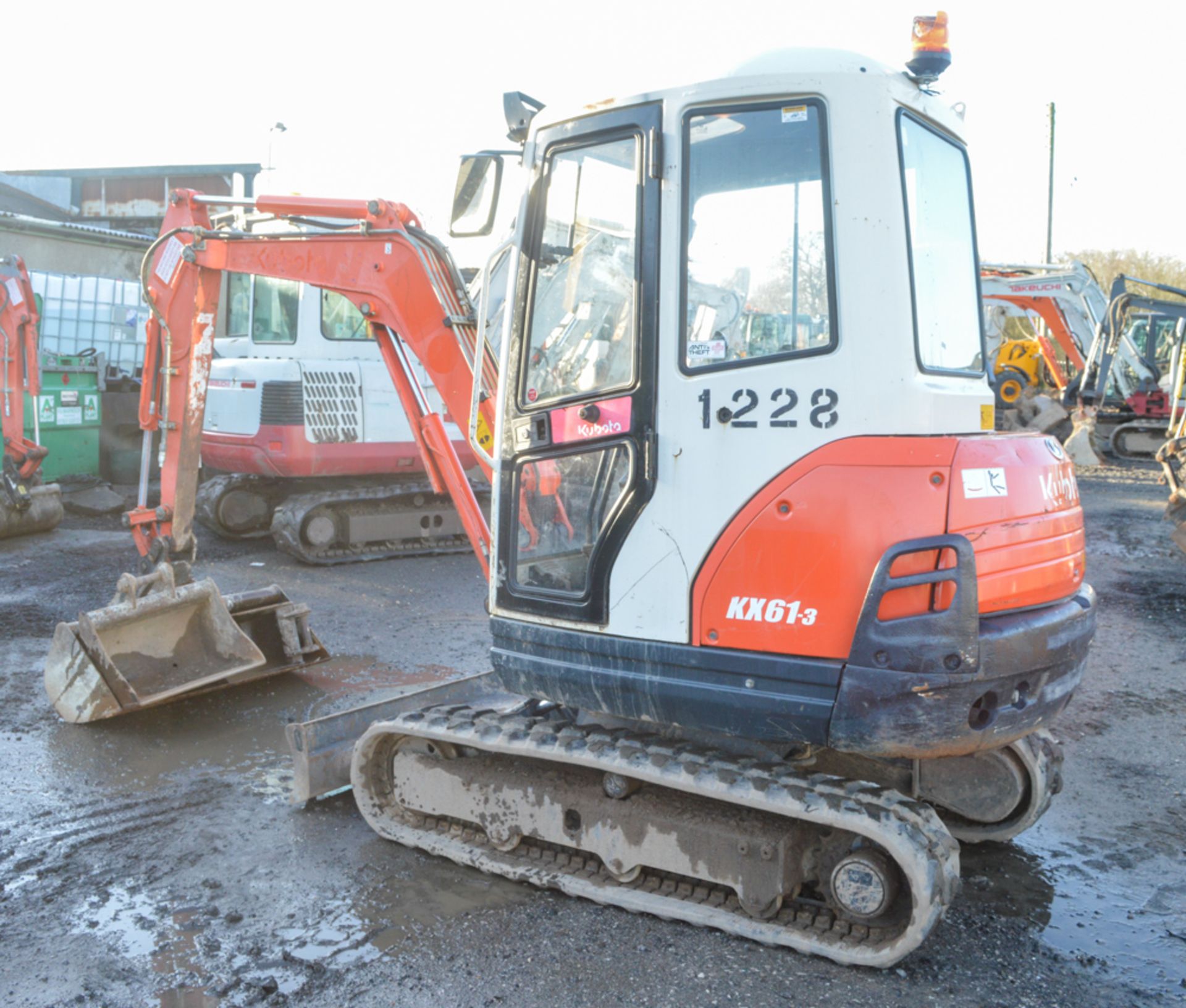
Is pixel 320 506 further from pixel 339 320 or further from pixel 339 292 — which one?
pixel 339 292

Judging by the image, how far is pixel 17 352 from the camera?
36.1ft

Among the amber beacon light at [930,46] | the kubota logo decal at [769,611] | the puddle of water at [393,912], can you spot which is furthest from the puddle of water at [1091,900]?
the amber beacon light at [930,46]

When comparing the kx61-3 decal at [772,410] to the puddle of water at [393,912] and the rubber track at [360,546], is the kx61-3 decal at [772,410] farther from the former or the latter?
the rubber track at [360,546]

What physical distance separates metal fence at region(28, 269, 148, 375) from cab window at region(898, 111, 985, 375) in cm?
1381

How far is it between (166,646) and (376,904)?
278cm

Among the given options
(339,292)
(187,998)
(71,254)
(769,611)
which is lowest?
(187,998)

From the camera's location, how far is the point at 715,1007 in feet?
10.2

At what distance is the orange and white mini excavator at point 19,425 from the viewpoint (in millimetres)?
10766

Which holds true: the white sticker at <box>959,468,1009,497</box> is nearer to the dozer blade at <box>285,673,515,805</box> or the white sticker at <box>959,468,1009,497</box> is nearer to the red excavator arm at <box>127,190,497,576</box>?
the dozer blade at <box>285,673,515,805</box>

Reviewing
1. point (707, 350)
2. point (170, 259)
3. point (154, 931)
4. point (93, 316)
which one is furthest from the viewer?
point (93, 316)

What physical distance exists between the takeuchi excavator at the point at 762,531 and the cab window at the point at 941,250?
2 centimetres

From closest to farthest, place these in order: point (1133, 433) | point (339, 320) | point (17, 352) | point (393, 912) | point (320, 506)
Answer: point (393, 912) < point (320, 506) < point (339, 320) < point (17, 352) < point (1133, 433)


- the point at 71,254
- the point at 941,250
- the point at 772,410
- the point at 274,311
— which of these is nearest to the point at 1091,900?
the point at 772,410

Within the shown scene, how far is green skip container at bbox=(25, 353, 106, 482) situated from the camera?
12.8m
